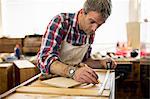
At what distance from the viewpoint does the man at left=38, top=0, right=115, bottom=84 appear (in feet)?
4.33

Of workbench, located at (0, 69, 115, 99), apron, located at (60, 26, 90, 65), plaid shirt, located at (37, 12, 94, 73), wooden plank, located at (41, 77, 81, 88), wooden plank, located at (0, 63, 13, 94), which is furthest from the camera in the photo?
Answer: wooden plank, located at (0, 63, 13, 94)

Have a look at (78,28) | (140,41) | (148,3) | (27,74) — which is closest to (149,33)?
(140,41)

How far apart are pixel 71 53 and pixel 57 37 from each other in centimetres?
17

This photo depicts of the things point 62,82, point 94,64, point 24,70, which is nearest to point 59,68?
point 62,82

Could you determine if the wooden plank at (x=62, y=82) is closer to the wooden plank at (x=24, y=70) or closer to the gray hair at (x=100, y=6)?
the gray hair at (x=100, y=6)

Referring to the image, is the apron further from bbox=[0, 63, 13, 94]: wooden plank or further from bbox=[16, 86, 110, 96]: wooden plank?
bbox=[0, 63, 13, 94]: wooden plank

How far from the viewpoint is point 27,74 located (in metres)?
2.74

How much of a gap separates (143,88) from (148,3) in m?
1.14

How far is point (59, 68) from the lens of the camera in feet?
4.42

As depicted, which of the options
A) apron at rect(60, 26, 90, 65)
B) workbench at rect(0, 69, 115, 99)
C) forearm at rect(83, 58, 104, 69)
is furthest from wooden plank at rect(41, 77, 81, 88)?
forearm at rect(83, 58, 104, 69)

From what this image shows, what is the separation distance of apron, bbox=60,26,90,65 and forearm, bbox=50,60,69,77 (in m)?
0.18

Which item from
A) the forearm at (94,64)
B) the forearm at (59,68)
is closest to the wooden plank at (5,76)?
the forearm at (94,64)

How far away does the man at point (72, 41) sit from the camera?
1.32 metres

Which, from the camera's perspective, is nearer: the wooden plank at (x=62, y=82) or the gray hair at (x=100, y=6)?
the wooden plank at (x=62, y=82)
